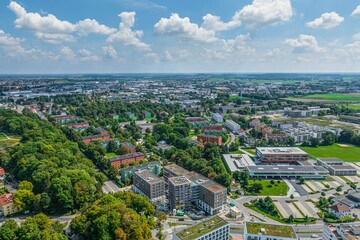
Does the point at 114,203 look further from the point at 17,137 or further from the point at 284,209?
the point at 17,137

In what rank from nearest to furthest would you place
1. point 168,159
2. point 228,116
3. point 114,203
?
point 114,203, point 168,159, point 228,116

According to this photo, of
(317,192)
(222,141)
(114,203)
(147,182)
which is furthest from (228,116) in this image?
(114,203)

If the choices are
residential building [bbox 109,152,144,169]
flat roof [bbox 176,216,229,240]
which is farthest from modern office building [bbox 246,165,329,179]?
flat roof [bbox 176,216,229,240]

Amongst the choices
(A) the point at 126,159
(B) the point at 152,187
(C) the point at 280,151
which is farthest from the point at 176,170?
(C) the point at 280,151

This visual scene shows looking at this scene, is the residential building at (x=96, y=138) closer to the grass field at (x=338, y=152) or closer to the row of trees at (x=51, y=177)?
the row of trees at (x=51, y=177)

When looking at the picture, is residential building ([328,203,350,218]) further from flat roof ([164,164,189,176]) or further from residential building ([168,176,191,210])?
flat roof ([164,164,189,176])

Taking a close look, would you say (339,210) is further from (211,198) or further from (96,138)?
(96,138)
